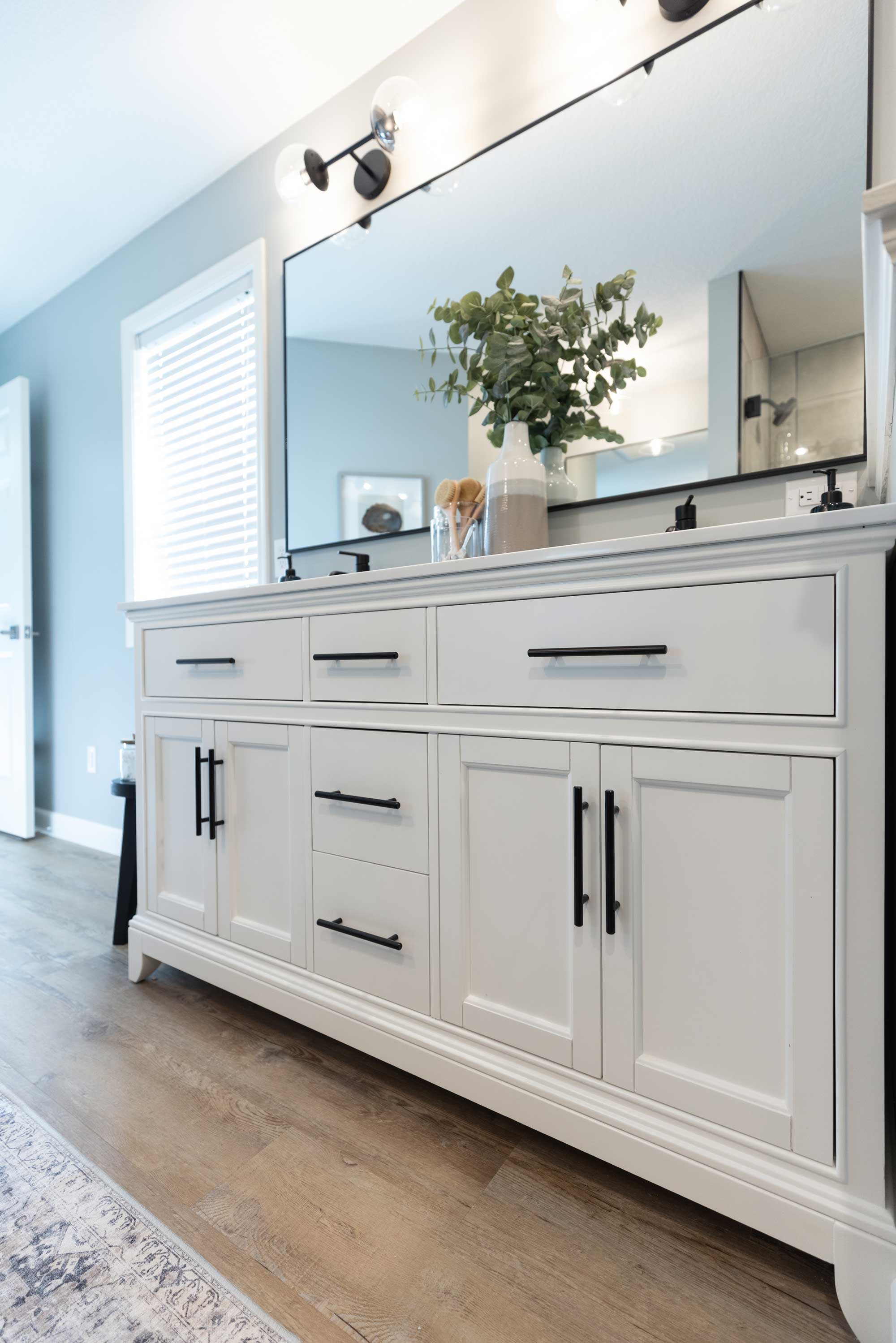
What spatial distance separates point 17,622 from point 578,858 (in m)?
3.20

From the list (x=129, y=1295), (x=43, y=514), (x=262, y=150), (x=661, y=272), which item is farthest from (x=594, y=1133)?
(x=43, y=514)

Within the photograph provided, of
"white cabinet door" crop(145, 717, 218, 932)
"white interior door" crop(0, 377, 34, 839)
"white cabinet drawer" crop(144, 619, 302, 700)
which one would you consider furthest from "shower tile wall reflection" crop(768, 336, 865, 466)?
"white interior door" crop(0, 377, 34, 839)

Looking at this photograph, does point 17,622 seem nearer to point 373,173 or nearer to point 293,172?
point 293,172

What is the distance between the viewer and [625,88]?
1.50 meters

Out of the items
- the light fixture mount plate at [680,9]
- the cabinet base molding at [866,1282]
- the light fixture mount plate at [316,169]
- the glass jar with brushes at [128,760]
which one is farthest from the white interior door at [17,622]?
the cabinet base molding at [866,1282]

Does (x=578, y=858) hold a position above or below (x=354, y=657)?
below

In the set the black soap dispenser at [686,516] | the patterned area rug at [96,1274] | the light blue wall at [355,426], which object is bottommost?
the patterned area rug at [96,1274]

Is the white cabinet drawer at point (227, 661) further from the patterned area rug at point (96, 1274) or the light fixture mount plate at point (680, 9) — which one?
the light fixture mount plate at point (680, 9)

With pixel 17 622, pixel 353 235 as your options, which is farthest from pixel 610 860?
pixel 17 622

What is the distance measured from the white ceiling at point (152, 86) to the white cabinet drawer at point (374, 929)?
209cm

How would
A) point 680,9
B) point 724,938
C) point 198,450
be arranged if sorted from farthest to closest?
point 198,450 → point 680,9 → point 724,938

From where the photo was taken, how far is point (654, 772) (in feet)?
3.21

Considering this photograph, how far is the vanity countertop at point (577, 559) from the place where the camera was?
83 cm

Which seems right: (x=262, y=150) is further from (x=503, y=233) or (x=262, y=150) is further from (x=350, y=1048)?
(x=350, y=1048)
